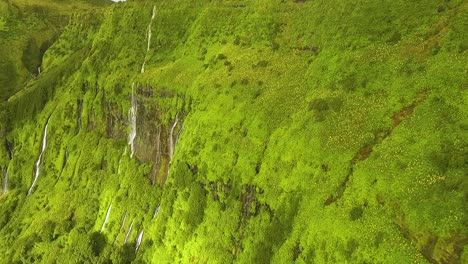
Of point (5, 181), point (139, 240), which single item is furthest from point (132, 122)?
point (5, 181)

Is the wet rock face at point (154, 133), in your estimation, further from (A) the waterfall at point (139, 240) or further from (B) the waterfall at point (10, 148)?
(B) the waterfall at point (10, 148)

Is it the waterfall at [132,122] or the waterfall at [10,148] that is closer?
the waterfall at [132,122]

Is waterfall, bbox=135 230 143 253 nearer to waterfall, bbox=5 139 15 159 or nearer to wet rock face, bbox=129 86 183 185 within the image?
wet rock face, bbox=129 86 183 185

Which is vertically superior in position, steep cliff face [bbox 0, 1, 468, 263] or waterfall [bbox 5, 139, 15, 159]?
steep cliff face [bbox 0, 1, 468, 263]

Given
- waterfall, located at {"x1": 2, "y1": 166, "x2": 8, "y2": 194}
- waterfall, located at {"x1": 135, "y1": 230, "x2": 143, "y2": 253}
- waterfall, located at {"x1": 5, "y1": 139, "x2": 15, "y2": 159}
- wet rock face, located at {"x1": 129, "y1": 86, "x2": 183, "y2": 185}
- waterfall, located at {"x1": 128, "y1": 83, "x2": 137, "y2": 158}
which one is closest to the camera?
waterfall, located at {"x1": 135, "y1": 230, "x2": 143, "y2": 253}

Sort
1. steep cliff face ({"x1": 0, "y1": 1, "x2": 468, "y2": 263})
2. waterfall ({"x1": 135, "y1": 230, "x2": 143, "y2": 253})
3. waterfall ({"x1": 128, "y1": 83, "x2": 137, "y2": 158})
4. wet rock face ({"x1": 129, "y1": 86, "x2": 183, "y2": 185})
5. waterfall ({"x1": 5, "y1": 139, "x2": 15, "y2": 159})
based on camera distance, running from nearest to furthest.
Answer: steep cliff face ({"x1": 0, "y1": 1, "x2": 468, "y2": 263}), waterfall ({"x1": 135, "y1": 230, "x2": 143, "y2": 253}), wet rock face ({"x1": 129, "y1": 86, "x2": 183, "y2": 185}), waterfall ({"x1": 128, "y1": 83, "x2": 137, "y2": 158}), waterfall ({"x1": 5, "y1": 139, "x2": 15, "y2": 159})

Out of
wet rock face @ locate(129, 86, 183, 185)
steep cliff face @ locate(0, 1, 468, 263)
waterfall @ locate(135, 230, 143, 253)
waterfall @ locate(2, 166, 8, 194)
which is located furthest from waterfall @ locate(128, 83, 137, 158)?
waterfall @ locate(2, 166, 8, 194)

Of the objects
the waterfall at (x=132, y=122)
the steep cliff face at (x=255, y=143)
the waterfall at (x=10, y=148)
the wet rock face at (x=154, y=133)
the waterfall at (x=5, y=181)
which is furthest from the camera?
the waterfall at (x=10, y=148)

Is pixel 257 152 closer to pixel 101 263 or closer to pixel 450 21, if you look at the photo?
pixel 450 21

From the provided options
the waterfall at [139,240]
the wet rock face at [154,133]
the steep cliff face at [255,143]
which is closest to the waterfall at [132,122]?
the steep cliff face at [255,143]

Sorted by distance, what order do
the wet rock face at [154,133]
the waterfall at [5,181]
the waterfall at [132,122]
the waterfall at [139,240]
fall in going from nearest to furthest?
1. the waterfall at [139,240]
2. the wet rock face at [154,133]
3. the waterfall at [132,122]
4. the waterfall at [5,181]
